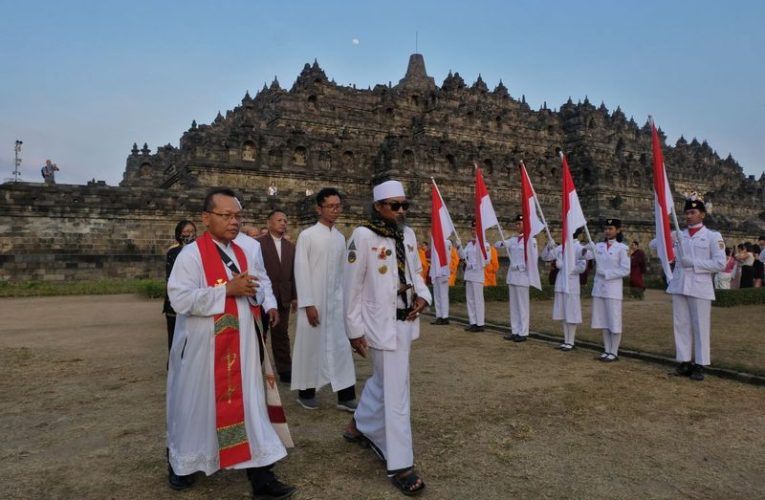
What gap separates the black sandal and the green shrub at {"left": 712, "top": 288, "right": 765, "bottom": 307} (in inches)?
647

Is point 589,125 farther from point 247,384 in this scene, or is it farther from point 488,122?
point 247,384

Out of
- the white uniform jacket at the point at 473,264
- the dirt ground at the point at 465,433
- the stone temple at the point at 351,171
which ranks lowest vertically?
the dirt ground at the point at 465,433

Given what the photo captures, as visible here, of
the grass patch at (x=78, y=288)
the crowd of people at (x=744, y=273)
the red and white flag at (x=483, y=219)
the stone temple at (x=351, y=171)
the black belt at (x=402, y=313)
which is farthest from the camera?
the stone temple at (x=351, y=171)

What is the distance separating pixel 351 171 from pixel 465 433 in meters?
31.7

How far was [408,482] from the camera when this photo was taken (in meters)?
3.58

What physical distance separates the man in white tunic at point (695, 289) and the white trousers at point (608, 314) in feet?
2.91

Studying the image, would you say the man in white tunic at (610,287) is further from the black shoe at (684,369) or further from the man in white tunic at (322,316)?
the man in white tunic at (322,316)

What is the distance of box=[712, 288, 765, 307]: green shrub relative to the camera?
53.9ft

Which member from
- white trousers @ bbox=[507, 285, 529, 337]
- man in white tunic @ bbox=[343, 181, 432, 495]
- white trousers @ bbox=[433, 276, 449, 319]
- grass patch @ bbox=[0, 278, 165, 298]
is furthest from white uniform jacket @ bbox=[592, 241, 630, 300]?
grass patch @ bbox=[0, 278, 165, 298]

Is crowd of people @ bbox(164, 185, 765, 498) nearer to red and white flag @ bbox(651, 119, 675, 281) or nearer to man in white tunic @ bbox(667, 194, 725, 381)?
red and white flag @ bbox(651, 119, 675, 281)

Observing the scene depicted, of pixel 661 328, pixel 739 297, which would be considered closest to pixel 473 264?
pixel 661 328

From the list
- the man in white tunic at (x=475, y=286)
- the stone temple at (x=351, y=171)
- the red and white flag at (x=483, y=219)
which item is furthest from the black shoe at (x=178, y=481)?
the stone temple at (x=351, y=171)

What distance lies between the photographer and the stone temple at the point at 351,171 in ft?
67.9

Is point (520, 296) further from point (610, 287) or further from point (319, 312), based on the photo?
point (319, 312)
